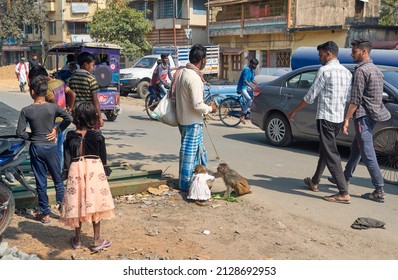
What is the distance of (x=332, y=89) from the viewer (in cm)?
611

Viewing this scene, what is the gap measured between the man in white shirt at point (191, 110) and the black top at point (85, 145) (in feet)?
5.88

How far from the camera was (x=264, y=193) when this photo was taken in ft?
21.9

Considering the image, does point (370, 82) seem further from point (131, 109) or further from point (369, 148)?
point (131, 109)

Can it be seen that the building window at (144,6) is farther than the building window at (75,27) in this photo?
No

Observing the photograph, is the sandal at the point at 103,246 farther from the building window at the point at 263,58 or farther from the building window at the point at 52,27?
the building window at the point at 52,27

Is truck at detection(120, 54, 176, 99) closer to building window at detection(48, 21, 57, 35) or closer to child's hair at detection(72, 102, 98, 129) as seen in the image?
child's hair at detection(72, 102, 98, 129)

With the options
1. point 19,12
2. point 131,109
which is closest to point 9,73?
point 19,12

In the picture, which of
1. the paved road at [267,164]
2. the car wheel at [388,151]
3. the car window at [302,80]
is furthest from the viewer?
the car window at [302,80]

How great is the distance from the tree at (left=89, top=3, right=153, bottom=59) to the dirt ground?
26.5 m

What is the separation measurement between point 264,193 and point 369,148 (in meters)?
1.46

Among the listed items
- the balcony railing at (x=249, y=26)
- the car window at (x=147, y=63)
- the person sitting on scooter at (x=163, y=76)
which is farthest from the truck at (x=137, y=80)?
the balcony railing at (x=249, y=26)

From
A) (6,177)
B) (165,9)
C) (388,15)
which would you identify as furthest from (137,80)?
(388,15)

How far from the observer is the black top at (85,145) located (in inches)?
175

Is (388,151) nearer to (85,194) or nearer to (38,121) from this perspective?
(85,194)
